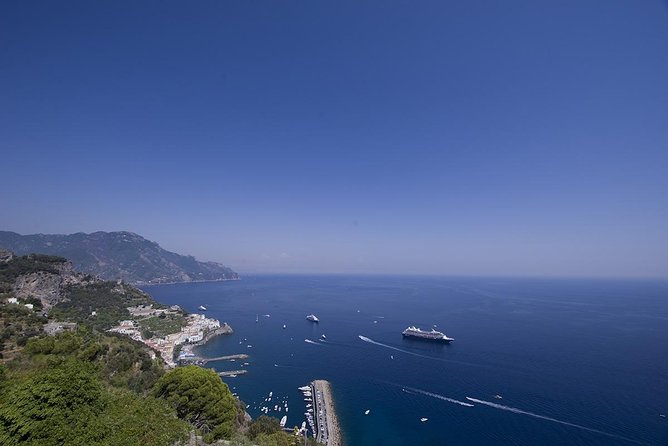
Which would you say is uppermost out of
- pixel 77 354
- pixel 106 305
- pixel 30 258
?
pixel 30 258

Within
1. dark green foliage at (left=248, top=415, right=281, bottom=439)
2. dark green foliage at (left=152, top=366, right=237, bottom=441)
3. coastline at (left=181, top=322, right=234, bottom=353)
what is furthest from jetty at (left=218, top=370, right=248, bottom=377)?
dark green foliage at (left=152, top=366, right=237, bottom=441)

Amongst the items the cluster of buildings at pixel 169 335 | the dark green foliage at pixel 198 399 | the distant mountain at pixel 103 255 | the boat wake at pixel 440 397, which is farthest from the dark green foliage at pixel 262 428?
the distant mountain at pixel 103 255

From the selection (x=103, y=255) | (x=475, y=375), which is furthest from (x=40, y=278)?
(x=103, y=255)

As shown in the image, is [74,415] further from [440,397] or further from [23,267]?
[23,267]

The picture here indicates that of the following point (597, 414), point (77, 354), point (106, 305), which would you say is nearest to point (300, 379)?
point (77, 354)

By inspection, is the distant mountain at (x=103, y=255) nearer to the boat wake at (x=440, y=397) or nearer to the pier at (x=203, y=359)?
the pier at (x=203, y=359)

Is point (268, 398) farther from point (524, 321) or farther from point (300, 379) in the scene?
point (524, 321)
